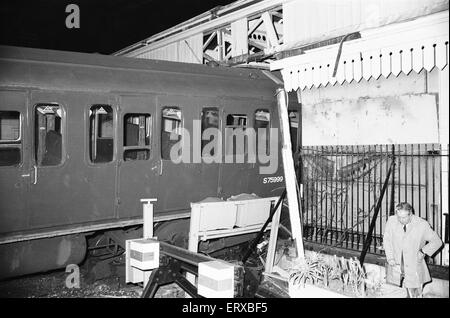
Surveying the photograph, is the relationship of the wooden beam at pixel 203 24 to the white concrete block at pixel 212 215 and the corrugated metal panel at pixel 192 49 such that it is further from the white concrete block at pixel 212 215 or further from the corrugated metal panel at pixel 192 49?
the white concrete block at pixel 212 215

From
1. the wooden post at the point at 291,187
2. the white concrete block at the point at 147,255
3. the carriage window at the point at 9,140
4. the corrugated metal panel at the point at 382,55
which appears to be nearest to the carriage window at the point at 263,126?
the corrugated metal panel at the point at 382,55

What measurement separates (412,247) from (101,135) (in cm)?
607

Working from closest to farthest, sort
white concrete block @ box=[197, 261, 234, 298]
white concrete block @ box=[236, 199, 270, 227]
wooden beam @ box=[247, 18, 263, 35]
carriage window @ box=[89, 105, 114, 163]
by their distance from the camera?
white concrete block @ box=[197, 261, 234, 298] → white concrete block @ box=[236, 199, 270, 227] → carriage window @ box=[89, 105, 114, 163] → wooden beam @ box=[247, 18, 263, 35]

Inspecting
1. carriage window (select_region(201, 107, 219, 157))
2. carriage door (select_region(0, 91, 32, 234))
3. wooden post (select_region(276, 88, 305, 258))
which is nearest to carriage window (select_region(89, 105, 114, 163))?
carriage door (select_region(0, 91, 32, 234))

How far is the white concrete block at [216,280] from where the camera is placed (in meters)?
4.35

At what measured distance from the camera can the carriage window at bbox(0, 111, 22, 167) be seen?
19.5 feet

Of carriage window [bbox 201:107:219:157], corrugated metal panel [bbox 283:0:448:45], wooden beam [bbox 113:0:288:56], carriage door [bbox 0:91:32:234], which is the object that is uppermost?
wooden beam [bbox 113:0:288:56]

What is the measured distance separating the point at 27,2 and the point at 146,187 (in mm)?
11565

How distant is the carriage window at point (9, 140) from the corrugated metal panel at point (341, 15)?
4.84 meters

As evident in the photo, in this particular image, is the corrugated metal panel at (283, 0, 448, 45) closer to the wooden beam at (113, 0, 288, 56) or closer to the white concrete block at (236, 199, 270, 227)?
the wooden beam at (113, 0, 288, 56)

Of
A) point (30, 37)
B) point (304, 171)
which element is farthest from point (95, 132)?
point (30, 37)

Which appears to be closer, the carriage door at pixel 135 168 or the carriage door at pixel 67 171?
the carriage door at pixel 67 171

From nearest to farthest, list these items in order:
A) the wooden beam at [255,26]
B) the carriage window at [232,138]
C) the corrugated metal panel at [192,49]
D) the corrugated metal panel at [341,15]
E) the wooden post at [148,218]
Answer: the corrugated metal panel at [341,15] → the wooden post at [148,218] → the carriage window at [232,138] → the wooden beam at [255,26] → the corrugated metal panel at [192,49]

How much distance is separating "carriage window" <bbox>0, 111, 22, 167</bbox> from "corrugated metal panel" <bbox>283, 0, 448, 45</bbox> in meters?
4.84
